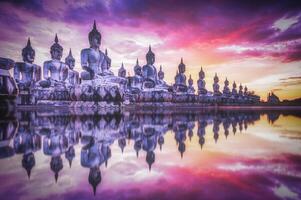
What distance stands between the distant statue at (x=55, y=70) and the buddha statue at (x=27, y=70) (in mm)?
1911

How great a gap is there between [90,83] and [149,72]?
16.3 metres

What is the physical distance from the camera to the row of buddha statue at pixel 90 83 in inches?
968

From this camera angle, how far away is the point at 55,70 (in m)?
32.1

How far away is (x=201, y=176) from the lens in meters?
2.33

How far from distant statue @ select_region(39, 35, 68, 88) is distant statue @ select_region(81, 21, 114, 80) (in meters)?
7.50

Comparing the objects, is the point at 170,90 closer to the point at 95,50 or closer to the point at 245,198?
the point at 95,50

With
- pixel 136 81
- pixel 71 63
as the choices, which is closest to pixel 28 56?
pixel 71 63

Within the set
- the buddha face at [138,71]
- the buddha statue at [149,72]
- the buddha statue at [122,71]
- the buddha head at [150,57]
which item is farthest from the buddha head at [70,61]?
the buddha head at [150,57]

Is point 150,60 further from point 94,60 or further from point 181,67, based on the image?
point 94,60

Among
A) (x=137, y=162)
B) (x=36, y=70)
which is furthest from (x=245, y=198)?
(x=36, y=70)

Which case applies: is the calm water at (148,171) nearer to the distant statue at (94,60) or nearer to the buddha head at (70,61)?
the distant statue at (94,60)

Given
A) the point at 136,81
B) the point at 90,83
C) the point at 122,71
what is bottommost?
the point at 90,83

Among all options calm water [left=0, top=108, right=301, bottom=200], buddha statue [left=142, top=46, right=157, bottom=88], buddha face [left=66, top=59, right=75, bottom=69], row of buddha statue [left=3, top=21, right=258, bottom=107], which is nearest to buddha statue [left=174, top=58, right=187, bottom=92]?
row of buddha statue [left=3, top=21, right=258, bottom=107]

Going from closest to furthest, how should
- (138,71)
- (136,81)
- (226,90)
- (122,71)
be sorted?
(136,81)
(138,71)
(122,71)
(226,90)
